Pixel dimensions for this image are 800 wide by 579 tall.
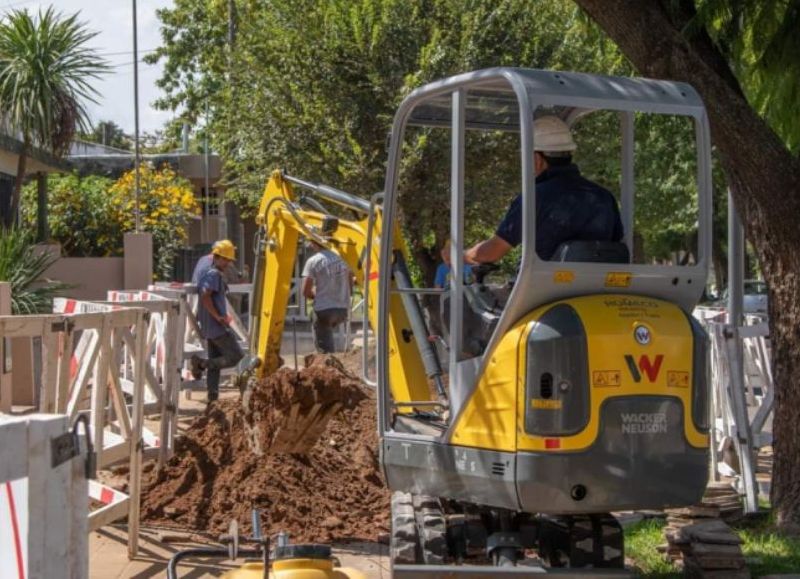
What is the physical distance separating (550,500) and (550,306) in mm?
880

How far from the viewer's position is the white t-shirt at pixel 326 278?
53.8 ft

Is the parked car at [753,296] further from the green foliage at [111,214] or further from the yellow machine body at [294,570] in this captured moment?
the yellow machine body at [294,570]

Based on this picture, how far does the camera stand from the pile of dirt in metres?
9.27

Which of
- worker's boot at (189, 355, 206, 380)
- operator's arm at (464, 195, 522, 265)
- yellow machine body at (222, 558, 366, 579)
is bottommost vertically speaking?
yellow machine body at (222, 558, 366, 579)

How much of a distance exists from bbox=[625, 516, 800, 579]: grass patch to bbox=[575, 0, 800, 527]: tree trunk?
21cm

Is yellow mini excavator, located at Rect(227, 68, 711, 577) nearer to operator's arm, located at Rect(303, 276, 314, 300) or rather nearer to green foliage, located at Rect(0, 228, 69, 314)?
operator's arm, located at Rect(303, 276, 314, 300)

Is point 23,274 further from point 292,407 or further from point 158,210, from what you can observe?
point 158,210

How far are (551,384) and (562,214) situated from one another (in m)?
0.87

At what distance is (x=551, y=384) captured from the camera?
6203 millimetres

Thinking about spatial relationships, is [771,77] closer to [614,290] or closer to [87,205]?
[614,290]

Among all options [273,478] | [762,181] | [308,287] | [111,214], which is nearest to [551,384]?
[762,181]

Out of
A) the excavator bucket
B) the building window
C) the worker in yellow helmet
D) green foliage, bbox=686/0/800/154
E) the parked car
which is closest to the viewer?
green foliage, bbox=686/0/800/154

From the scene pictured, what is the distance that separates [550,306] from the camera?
6371mm

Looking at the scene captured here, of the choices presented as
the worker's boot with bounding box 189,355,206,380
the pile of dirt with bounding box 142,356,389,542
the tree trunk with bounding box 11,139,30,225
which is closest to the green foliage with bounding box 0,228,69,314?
the worker's boot with bounding box 189,355,206,380
